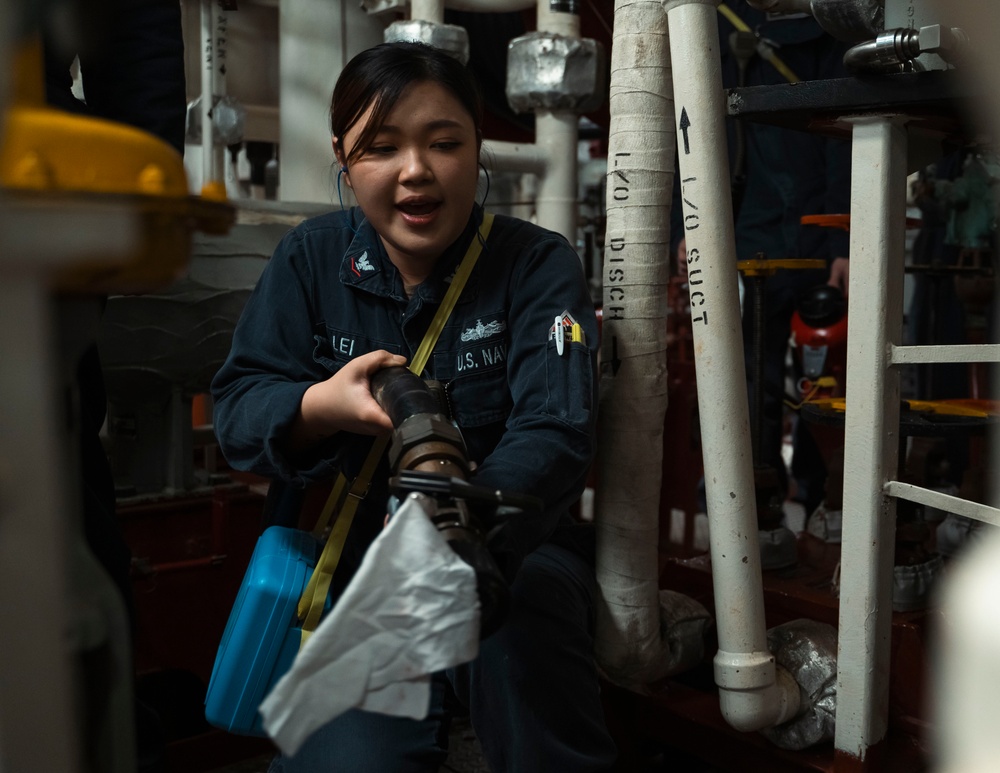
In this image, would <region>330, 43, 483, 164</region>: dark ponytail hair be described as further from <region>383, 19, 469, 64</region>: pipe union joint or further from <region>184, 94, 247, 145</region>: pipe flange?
<region>184, 94, 247, 145</region>: pipe flange

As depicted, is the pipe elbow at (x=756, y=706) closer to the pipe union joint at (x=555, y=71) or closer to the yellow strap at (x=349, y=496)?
the yellow strap at (x=349, y=496)

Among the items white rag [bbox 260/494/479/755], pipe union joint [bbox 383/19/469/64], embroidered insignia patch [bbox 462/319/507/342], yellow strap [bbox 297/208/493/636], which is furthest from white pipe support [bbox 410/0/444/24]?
white rag [bbox 260/494/479/755]

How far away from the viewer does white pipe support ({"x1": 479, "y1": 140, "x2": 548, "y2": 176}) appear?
204 cm

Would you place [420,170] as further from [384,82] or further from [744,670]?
[744,670]

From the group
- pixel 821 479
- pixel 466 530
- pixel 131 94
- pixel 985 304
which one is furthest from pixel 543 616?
pixel 821 479

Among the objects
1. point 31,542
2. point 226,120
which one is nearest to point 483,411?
point 31,542

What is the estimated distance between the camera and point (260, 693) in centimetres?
98

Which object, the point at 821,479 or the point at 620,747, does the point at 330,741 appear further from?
the point at 821,479

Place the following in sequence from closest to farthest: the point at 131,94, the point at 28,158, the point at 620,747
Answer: the point at 28,158 → the point at 131,94 → the point at 620,747

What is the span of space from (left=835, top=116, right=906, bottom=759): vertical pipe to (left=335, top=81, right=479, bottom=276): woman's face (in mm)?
447

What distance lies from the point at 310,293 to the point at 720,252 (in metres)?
0.51

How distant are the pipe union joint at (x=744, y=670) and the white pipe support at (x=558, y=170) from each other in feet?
3.65

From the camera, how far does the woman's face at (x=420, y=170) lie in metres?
1.13

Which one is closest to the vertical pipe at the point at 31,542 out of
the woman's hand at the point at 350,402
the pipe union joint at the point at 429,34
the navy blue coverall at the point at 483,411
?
the woman's hand at the point at 350,402
